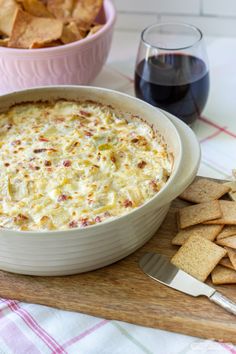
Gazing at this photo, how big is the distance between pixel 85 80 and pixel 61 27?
0.24 metres

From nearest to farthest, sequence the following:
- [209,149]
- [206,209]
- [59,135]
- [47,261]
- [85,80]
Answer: [47,261] < [206,209] < [59,135] < [209,149] < [85,80]

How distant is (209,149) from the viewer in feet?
6.92

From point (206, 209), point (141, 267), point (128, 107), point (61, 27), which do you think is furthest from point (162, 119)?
point (61, 27)

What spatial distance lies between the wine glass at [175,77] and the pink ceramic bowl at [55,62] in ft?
0.59

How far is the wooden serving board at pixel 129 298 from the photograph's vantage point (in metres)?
1.45

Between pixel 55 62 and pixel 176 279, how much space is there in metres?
0.95

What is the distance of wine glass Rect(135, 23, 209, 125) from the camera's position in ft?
6.72

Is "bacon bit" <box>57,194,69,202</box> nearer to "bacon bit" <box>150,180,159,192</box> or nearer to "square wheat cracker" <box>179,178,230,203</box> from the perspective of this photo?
"bacon bit" <box>150,180,159,192</box>

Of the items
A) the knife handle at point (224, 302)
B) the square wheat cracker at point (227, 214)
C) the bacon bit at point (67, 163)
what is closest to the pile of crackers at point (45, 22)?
the bacon bit at point (67, 163)

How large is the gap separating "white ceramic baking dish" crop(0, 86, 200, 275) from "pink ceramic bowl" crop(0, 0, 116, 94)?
1.74 feet

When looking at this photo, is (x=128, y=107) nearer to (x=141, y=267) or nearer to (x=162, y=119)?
(x=162, y=119)

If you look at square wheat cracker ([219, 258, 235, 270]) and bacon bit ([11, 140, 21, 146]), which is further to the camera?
bacon bit ([11, 140, 21, 146])

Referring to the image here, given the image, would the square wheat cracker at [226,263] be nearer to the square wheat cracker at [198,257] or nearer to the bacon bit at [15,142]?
the square wheat cracker at [198,257]

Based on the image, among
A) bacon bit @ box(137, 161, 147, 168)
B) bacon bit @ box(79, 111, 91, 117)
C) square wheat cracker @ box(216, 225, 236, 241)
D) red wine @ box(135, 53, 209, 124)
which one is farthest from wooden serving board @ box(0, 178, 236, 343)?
red wine @ box(135, 53, 209, 124)
